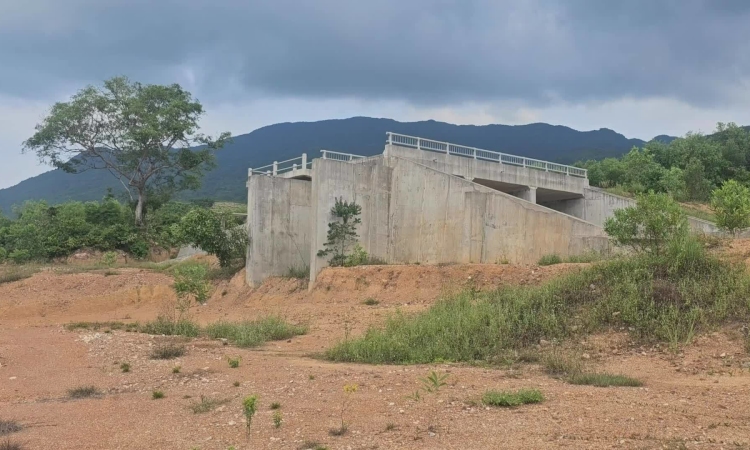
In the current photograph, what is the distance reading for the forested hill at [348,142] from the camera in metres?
132

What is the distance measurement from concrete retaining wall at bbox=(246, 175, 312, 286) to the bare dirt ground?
8.68 metres

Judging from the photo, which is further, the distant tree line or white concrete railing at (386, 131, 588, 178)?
the distant tree line

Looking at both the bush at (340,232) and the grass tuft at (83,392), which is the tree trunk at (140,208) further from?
the grass tuft at (83,392)

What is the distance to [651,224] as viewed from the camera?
11336 mm

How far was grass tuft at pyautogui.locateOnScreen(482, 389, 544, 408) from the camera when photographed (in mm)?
5816

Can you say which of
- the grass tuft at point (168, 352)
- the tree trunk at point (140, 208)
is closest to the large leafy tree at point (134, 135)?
the tree trunk at point (140, 208)

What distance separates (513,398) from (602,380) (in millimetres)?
1499

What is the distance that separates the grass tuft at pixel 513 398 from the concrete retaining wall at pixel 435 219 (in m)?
11.0

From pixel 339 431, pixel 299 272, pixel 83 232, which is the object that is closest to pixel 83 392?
pixel 339 431

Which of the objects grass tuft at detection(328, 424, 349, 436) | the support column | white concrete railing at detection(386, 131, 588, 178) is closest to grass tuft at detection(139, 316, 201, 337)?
grass tuft at detection(328, 424, 349, 436)

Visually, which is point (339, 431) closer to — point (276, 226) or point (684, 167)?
point (276, 226)

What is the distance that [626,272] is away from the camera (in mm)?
10438

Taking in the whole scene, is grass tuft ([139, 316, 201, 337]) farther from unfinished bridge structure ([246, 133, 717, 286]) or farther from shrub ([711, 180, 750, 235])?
shrub ([711, 180, 750, 235])

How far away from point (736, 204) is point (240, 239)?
16.3m
